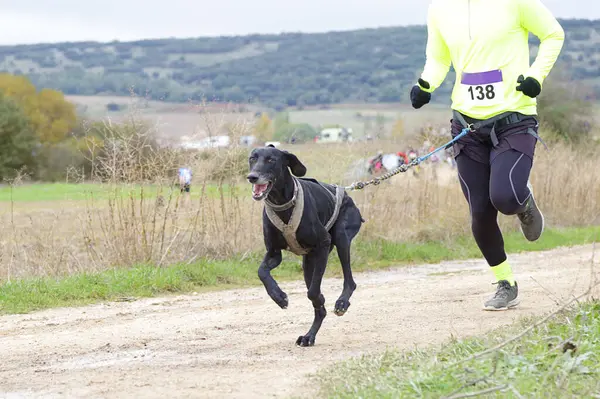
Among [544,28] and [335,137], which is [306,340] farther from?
[335,137]

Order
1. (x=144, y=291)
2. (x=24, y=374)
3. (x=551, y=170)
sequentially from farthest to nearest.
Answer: (x=551, y=170) < (x=144, y=291) < (x=24, y=374)

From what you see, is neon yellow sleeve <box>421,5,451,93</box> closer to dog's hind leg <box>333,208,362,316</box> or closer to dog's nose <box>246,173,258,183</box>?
dog's hind leg <box>333,208,362,316</box>

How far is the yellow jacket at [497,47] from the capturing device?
23.4ft

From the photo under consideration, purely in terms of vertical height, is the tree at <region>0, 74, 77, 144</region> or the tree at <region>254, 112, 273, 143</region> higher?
the tree at <region>254, 112, 273, 143</region>

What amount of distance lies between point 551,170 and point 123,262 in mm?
8372

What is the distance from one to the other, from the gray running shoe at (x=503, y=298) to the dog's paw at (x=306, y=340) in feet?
6.28

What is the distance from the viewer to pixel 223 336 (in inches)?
284

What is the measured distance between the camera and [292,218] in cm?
657

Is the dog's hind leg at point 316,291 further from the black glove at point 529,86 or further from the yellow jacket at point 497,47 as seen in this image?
the black glove at point 529,86

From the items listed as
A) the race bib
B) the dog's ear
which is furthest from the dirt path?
the race bib

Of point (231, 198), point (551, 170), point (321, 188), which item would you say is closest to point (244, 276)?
point (231, 198)

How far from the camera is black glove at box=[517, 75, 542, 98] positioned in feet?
22.5

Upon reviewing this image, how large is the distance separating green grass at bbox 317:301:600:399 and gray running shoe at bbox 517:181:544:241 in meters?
1.70

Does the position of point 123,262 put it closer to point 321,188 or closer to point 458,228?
point 321,188
